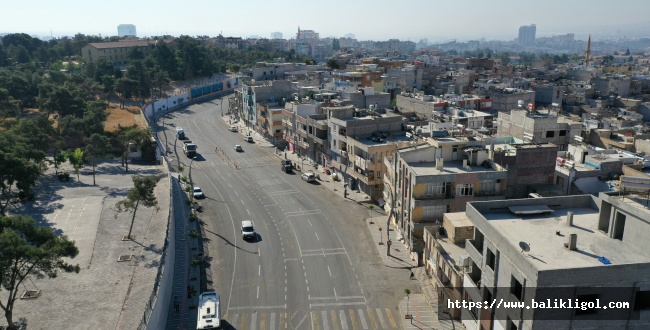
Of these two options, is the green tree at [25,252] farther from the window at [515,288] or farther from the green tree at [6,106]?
the green tree at [6,106]

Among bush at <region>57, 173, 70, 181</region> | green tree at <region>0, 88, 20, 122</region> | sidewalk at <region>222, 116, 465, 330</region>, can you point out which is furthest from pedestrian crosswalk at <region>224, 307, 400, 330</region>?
green tree at <region>0, 88, 20, 122</region>

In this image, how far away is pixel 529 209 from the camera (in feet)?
89.4

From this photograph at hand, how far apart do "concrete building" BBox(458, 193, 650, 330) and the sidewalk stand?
Result: 20.8 feet

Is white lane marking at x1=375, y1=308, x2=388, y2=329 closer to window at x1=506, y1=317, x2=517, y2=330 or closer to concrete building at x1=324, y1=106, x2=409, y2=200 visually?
window at x1=506, y1=317, x2=517, y2=330

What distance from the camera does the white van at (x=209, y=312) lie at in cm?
3219

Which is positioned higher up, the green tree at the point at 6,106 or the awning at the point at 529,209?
the green tree at the point at 6,106

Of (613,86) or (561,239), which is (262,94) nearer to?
(561,239)

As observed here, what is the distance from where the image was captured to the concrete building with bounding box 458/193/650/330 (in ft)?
65.2

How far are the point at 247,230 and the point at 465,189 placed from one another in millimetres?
21720

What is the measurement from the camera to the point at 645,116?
96.8 metres

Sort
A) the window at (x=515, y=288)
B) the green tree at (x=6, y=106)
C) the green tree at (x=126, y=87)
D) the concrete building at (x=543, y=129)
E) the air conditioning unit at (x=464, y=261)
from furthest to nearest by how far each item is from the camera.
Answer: the green tree at (x=126, y=87)
the green tree at (x=6, y=106)
the concrete building at (x=543, y=129)
the air conditioning unit at (x=464, y=261)
the window at (x=515, y=288)

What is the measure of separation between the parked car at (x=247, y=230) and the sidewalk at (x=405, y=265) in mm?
12080

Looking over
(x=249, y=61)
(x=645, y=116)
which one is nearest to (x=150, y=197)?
(x=645, y=116)

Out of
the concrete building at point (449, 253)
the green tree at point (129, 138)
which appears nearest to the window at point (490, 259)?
the concrete building at point (449, 253)
